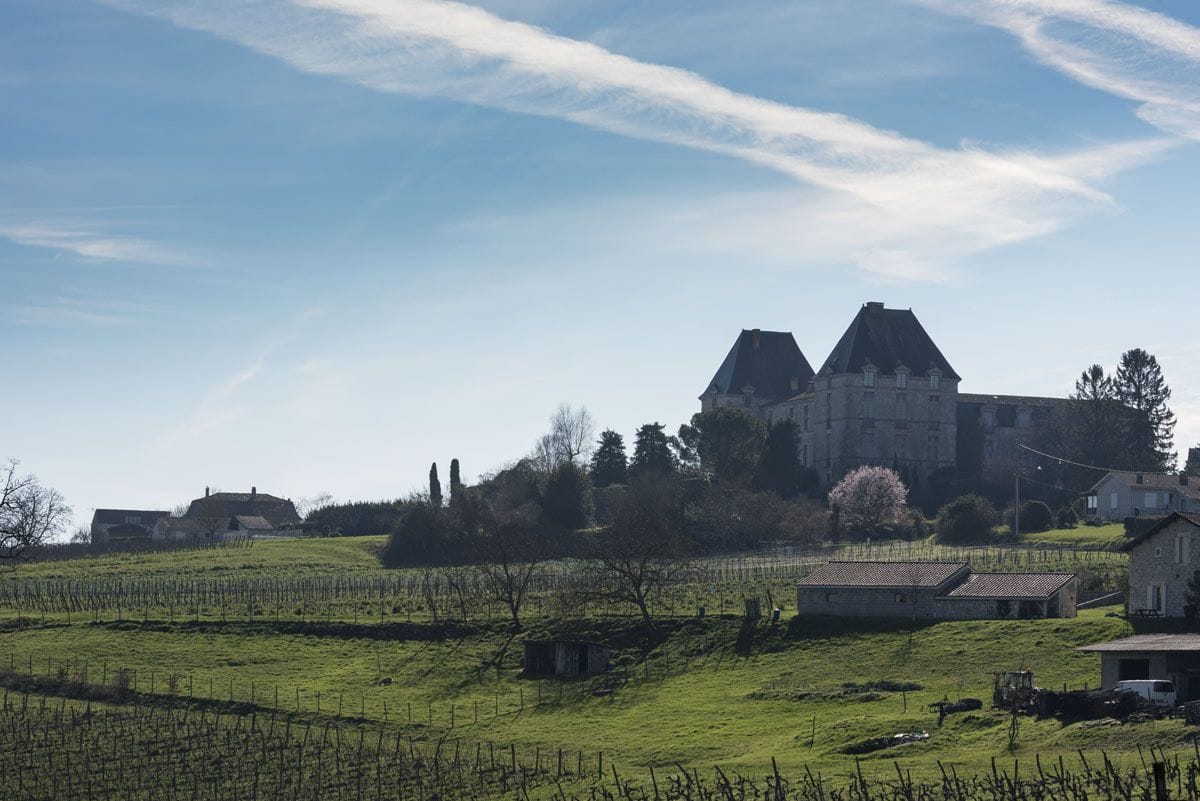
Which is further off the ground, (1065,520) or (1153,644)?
(1065,520)

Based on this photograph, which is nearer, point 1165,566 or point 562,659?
point 1165,566

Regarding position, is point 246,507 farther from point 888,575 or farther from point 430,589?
point 888,575

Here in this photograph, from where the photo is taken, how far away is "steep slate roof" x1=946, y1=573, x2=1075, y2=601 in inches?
2810

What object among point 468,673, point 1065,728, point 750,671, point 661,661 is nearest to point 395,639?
point 468,673

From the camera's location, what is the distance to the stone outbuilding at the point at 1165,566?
6519cm

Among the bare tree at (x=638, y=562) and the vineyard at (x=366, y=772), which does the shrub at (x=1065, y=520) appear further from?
the vineyard at (x=366, y=772)

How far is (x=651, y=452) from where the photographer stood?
447 ft

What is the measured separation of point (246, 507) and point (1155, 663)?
12228 centimetres

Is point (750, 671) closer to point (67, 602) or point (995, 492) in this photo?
point (67, 602)

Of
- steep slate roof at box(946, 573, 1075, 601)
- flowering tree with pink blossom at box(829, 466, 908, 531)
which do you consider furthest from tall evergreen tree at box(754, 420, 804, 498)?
steep slate roof at box(946, 573, 1075, 601)

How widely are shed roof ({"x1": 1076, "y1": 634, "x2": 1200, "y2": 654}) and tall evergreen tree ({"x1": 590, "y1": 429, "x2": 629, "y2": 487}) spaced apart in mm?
78665

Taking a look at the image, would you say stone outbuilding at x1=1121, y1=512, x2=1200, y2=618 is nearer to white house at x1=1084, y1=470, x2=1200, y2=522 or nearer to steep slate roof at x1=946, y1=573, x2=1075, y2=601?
steep slate roof at x1=946, y1=573, x2=1075, y2=601

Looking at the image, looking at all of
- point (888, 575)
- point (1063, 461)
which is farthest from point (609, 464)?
point (888, 575)

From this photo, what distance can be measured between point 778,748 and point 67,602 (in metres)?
49.3
